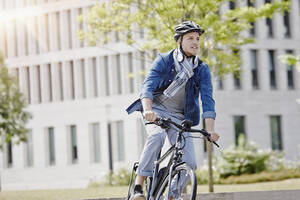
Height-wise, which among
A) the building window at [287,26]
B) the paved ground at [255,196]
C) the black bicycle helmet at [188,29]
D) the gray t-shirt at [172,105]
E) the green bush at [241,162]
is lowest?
the green bush at [241,162]

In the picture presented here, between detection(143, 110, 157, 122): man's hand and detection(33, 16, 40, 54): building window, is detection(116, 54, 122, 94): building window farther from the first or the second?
detection(143, 110, 157, 122): man's hand

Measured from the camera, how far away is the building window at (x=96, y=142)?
168 feet

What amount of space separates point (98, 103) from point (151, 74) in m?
44.2

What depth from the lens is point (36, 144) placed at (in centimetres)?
5484

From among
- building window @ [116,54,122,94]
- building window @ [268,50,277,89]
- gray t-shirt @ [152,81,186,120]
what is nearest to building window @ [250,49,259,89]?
building window @ [268,50,277,89]

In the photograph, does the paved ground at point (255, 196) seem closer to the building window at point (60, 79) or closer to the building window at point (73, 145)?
the building window at point (73, 145)

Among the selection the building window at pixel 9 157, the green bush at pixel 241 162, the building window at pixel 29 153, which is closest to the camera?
the green bush at pixel 241 162

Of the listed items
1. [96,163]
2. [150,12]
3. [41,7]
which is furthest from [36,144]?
[150,12]

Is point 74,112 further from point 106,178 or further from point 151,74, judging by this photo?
point 151,74

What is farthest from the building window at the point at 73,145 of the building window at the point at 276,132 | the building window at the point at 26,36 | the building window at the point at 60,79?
the building window at the point at 276,132

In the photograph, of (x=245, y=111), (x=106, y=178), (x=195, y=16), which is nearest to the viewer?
(x=195, y=16)

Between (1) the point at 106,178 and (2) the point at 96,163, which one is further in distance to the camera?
(2) the point at 96,163

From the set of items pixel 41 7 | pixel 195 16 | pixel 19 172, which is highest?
pixel 41 7

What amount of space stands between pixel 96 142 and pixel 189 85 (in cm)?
4469
